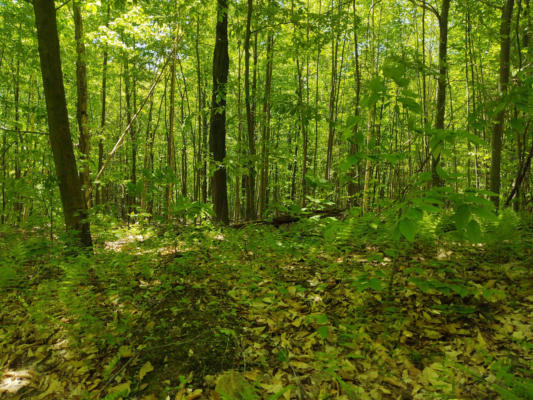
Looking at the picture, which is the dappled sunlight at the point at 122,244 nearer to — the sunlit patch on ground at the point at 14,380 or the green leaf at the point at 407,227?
the sunlit patch on ground at the point at 14,380

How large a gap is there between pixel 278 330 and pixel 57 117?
13.5 feet

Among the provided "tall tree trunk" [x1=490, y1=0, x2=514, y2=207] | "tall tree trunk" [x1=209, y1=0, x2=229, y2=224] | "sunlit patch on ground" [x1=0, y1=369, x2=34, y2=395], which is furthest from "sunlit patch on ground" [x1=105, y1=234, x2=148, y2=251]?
"tall tree trunk" [x1=490, y1=0, x2=514, y2=207]

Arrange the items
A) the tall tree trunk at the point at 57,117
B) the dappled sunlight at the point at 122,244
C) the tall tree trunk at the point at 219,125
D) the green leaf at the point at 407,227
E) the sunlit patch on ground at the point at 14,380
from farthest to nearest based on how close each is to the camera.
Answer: the tall tree trunk at the point at 219,125
the dappled sunlight at the point at 122,244
the tall tree trunk at the point at 57,117
the sunlit patch on ground at the point at 14,380
the green leaf at the point at 407,227

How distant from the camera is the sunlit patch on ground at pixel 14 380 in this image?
221 cm

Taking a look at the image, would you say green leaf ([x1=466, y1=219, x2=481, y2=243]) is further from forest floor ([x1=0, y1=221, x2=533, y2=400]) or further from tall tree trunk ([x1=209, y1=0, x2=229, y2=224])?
tall tree trunk ([x1=209, y1=0, x2=229, y2=224])

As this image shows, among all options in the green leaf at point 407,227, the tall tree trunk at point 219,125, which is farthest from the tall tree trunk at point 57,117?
the green leaf at point 407,227

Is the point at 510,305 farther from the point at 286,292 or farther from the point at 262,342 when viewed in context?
the point at 262,342

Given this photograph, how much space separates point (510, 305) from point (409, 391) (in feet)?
4.81

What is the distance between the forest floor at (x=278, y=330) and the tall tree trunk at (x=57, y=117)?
804 millimetres

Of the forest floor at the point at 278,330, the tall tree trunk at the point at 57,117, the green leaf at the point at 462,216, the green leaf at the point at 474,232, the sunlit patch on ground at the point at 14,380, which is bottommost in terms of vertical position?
the sunlit patch on ground at the point at 14,380

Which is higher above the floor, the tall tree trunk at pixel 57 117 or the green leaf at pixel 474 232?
the tall tree trunk at pixel 57 117

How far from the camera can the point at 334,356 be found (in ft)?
7.38

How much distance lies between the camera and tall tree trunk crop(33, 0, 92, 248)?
3.73 meters

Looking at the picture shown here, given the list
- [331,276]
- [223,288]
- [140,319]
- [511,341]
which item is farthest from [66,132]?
[511,341]
